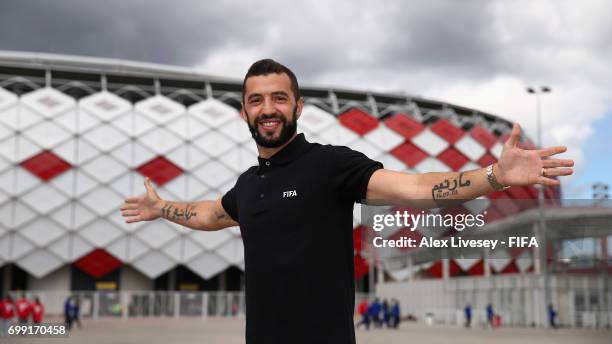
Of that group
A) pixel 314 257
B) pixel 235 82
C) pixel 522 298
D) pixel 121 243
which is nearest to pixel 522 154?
pixel 314 257

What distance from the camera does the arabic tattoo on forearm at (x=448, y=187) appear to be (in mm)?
2330

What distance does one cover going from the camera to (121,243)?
147 feet

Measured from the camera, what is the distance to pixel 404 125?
52.8 meters

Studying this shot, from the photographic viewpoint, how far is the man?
7.85 ft

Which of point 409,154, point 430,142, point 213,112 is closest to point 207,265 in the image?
point 213,112

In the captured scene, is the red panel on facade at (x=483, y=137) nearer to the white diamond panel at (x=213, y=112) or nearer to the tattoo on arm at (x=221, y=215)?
the white diamond panel at (x=213, y=112)

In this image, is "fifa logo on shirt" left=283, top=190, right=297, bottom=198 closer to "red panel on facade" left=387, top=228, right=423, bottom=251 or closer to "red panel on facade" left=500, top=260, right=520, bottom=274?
"red panel on facade" left=387, top=228, right=423, bottom=251

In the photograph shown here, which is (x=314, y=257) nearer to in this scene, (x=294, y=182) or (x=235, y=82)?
(x=294, y=182)

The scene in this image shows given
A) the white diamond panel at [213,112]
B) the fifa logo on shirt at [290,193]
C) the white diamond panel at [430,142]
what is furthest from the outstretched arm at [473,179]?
the white diamond panel at [430,142]

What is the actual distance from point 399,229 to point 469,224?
1.62 ft

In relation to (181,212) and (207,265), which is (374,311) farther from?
(207,265)

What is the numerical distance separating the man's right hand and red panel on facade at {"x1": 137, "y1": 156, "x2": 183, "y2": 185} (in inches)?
1650

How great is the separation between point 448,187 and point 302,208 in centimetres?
53

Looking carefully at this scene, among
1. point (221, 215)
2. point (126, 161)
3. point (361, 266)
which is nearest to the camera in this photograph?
point (221, 215)
